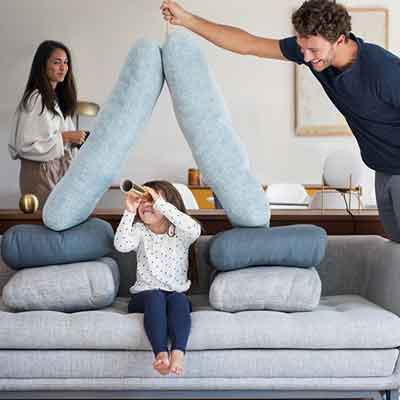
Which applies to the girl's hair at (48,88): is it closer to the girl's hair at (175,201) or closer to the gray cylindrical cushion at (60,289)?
the girl's hair at (175,201)

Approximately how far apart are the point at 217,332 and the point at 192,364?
0.13 metres

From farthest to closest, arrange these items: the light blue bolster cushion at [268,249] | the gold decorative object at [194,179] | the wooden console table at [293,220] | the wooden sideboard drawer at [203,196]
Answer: the gold decorative object at [194,179] < the wooden sideboard drawer at [203,196] < the wooden console table at [293,220] < the light blue bolster cushion at [268,249]

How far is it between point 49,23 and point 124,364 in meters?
4.86

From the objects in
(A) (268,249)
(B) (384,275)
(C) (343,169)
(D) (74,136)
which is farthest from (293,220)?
(D) (74,136)

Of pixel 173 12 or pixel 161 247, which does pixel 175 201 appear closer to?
pixel 161 247

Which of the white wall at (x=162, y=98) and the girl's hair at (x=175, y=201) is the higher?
the white wall at (x=162, y=98)

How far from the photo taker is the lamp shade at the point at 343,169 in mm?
3400

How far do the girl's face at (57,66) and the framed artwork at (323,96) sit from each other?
301 centimetres

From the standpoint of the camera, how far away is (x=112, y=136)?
8.41 ft

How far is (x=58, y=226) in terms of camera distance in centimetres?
260

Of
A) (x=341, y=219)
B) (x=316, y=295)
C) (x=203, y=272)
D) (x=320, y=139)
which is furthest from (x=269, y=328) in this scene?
(x=320, y=139)

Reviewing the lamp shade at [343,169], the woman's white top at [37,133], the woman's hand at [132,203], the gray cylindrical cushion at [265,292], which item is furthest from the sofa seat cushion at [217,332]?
the woman's white top at [37,133]

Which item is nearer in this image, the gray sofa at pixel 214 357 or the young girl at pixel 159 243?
the gray sofa at pixel 214 357

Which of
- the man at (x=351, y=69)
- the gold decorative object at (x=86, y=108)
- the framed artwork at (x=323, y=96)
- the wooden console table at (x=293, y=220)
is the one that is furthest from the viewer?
the framed artwork at (x=323, y=96)
